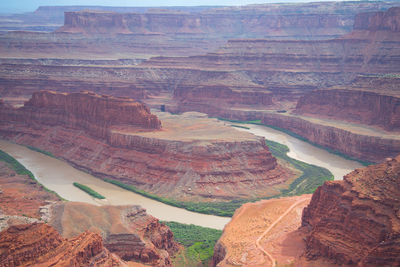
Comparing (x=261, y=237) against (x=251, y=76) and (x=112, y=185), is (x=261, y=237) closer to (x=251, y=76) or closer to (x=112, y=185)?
(x=112, y=185)

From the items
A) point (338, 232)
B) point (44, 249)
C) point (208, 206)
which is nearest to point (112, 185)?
point (208, 206)

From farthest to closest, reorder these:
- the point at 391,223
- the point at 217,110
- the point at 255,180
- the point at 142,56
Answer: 1. the point at 142,56
2. the point at 217,110
3. the point at 255,180
4. the point at 391,223

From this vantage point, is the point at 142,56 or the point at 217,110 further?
the point at 142,56

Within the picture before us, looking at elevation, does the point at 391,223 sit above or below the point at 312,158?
above

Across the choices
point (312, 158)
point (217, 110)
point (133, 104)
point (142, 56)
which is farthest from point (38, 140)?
point (142, 56)

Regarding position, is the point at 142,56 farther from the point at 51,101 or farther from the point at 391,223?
the point at 391,223

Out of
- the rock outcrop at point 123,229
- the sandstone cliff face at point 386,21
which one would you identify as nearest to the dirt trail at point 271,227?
the rock outcrop at point 123,229
